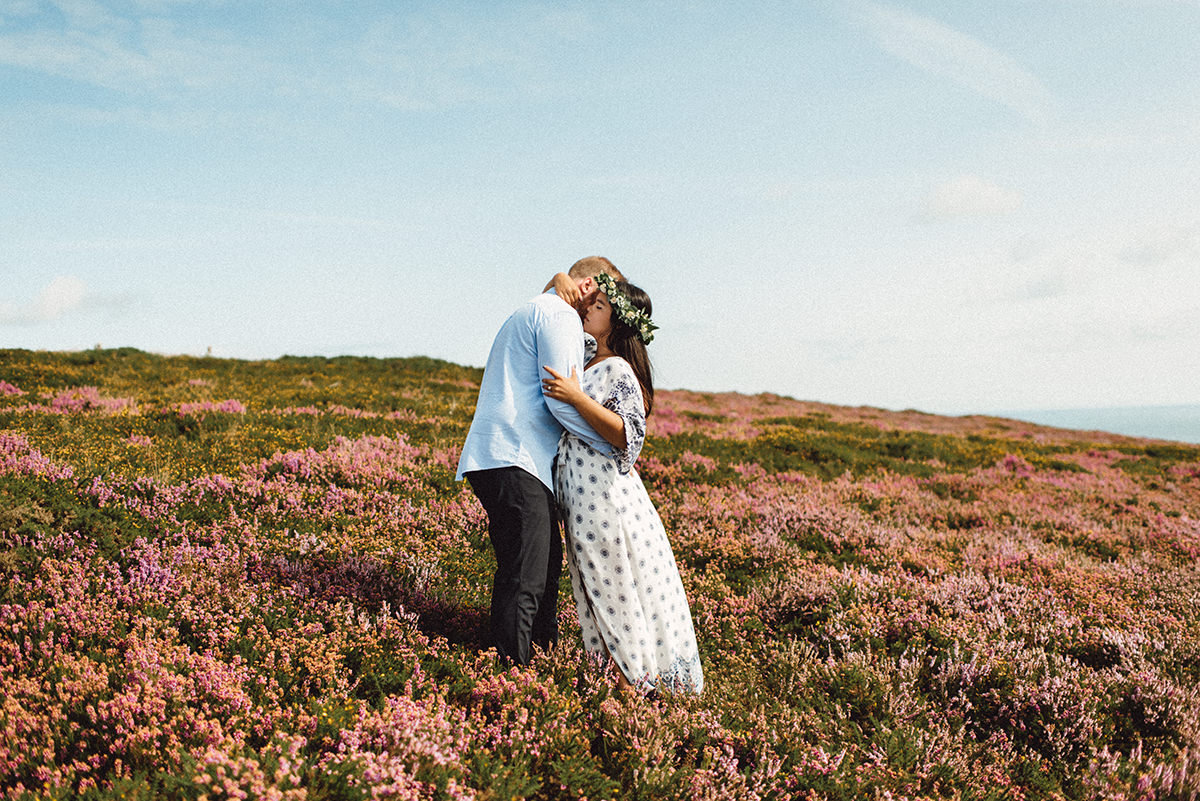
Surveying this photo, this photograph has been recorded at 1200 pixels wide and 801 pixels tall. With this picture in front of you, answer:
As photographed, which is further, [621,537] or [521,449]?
[621,537]

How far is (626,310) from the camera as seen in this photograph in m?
3.93

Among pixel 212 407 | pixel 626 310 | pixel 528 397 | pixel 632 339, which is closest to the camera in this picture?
A: pixel 528 397

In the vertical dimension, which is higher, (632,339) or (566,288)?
(566,288)

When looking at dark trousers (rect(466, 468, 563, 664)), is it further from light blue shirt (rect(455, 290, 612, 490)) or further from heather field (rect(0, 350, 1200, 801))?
heather field (rect(0, 350, 1200, 801))

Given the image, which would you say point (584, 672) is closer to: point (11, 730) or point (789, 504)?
point (11, 730)

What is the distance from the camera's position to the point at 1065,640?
17.3ft

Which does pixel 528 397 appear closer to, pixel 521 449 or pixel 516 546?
pixel 521 449

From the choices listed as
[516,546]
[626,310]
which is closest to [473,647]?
[516,546]

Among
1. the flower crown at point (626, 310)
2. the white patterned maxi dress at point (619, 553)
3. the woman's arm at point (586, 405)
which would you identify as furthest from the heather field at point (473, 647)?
the flower crown at point (626, 310)

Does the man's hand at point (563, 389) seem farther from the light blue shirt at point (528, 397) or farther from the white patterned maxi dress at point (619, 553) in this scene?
the white patterned maxi dress at point (619, 553)

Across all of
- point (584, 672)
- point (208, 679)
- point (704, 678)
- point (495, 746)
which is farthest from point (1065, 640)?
point (208, 679)

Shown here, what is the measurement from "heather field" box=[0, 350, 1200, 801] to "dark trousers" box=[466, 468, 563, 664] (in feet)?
0.74

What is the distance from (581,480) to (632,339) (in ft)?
3.05

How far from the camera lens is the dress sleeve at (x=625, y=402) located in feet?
12.4
